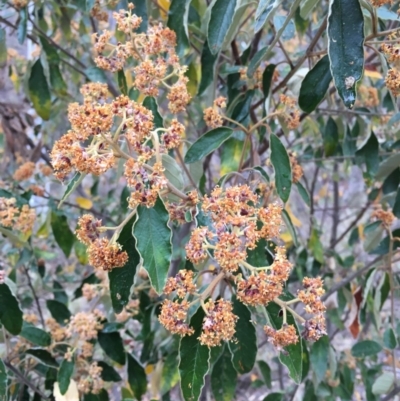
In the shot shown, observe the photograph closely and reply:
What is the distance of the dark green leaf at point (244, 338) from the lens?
0.82m

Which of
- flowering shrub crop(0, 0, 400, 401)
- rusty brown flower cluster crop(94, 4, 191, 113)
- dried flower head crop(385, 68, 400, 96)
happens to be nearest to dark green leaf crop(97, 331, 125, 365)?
flowering shrub crop(0, 0, 400, 401)

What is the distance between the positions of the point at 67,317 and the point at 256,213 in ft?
2.71

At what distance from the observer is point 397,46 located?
28.2 inches

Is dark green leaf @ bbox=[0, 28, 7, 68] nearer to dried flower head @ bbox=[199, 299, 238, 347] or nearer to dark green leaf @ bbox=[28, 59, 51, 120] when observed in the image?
dark green leaf @ bbox=[28, 59, 51, 120]

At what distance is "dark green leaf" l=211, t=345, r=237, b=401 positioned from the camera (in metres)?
0.95

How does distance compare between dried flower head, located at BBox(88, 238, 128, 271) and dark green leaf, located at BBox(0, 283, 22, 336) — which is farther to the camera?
dark green leaf, located at BBox(0, 283, 22, 336)

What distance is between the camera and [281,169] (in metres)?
0.83

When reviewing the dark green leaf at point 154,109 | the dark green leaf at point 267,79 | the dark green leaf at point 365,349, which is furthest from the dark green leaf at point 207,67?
the dark green leaf at point 365,349

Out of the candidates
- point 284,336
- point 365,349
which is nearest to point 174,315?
point 284,336

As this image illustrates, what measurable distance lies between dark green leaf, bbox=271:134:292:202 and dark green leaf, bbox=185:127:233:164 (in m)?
0.09

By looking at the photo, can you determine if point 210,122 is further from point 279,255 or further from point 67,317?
point 67,317

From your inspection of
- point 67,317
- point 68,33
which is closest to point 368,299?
point 67,317

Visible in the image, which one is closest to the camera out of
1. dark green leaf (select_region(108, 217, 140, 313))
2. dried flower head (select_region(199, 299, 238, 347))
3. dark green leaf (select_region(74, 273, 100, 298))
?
dried flower head (select_region(199, 299, 238, 347))

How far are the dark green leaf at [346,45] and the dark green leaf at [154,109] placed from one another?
30cm
